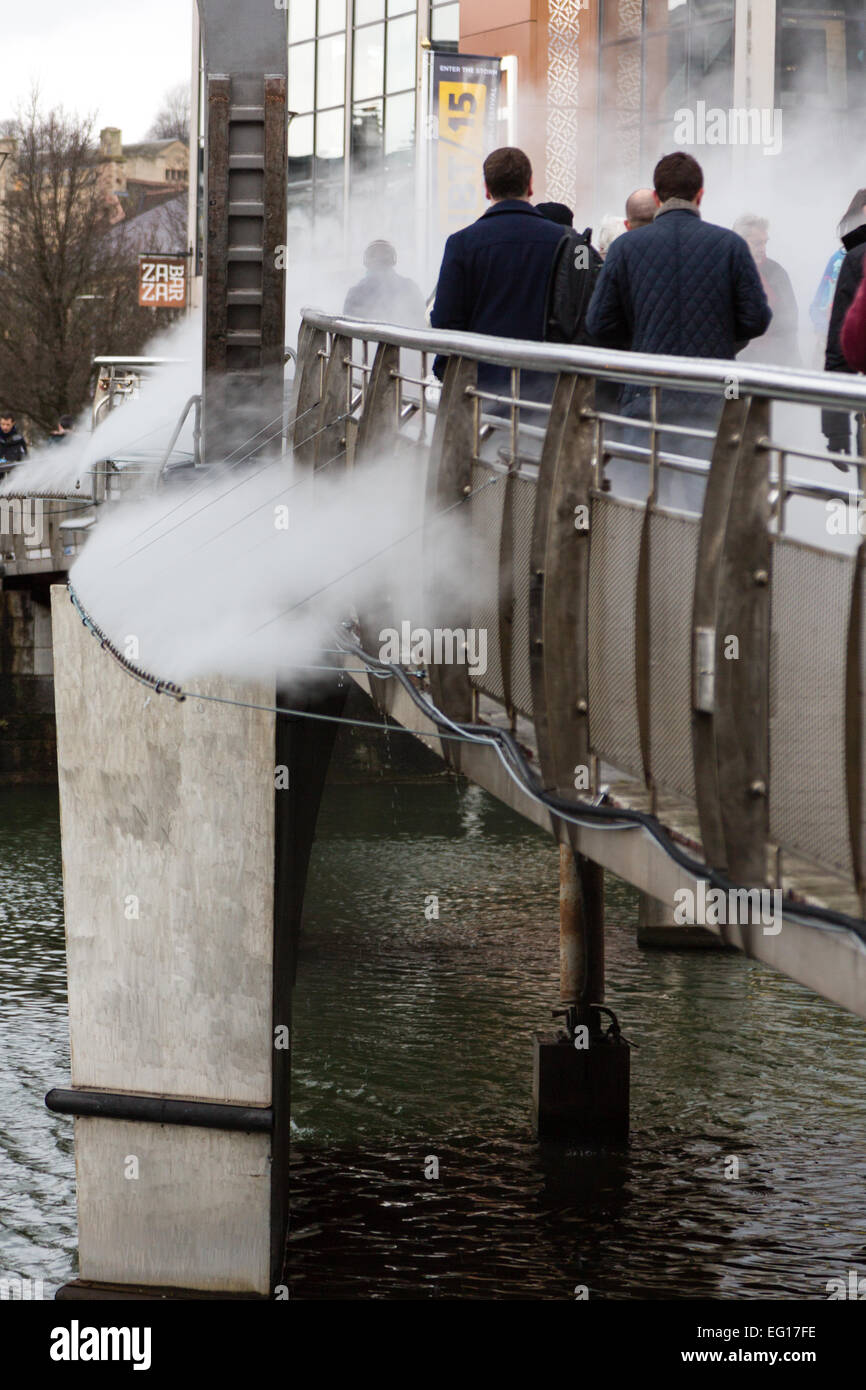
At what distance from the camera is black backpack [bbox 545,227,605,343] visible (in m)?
6.71

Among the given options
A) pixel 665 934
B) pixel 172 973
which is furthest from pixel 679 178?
pixel 665 934

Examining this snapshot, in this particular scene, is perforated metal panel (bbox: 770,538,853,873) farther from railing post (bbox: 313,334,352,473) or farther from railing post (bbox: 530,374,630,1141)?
railing post (bbox: 313,334,352,473)

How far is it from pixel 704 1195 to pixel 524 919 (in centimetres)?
862

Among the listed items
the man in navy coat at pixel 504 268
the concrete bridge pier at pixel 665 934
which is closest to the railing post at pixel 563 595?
the man in navy coat at pixel 504 268

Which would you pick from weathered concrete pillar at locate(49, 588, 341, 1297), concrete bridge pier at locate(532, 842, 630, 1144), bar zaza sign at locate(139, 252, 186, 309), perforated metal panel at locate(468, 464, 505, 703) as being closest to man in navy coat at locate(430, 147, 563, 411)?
perforated metal panel at locate(468, 464, 505, 703)

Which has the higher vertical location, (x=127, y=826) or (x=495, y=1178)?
(x=127, y=826)

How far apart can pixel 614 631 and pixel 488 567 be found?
0.94 metres

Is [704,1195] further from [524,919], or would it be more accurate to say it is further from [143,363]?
[143,363]

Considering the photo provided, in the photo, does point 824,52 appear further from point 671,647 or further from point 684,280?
point 671,647

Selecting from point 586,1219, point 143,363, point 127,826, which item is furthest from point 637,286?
point 143,363

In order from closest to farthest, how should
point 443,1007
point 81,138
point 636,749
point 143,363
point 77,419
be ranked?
1. point 636,749
2. point 443,1007
3. point 143,363
4. point 77,419
5. point 81,138

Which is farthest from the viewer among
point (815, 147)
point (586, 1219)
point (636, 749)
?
point (815, 147)

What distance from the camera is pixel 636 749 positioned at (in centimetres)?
499

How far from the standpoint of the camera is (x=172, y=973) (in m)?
8.24
